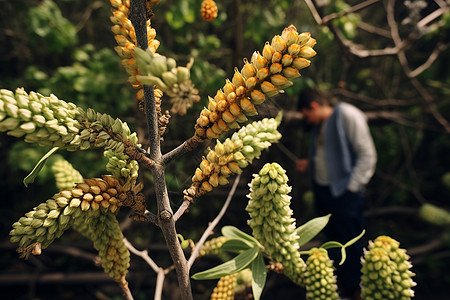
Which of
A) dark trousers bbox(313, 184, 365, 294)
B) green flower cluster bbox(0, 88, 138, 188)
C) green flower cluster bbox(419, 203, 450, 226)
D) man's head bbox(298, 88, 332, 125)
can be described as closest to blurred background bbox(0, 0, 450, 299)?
green flower cluster bbox(419, 203, 450, 226)

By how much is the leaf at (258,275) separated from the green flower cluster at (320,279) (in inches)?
3.7

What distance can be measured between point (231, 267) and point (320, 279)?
185 mm

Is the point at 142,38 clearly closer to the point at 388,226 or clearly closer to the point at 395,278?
the point at 395,278

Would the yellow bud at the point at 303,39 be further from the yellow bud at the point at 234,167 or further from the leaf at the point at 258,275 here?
the leaf at the point at 258,275

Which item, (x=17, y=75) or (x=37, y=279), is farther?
(x=17, y=75)

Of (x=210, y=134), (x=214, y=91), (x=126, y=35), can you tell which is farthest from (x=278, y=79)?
(x=214, y=91)

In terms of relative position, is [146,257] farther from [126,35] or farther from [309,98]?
[309,98]

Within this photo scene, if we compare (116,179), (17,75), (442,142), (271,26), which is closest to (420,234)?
(442,142)

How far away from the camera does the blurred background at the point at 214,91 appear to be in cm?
187

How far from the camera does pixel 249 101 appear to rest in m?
0.41

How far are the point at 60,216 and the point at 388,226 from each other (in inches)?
133

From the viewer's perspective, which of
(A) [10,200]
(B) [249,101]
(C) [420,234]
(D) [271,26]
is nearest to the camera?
(B) [249,101]

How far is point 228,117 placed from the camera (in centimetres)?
41

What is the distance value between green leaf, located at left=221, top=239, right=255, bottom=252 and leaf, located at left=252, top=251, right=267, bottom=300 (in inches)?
1.7
